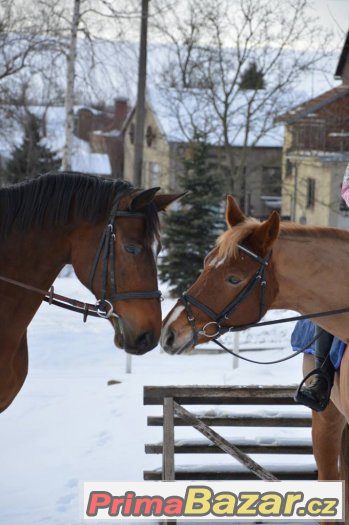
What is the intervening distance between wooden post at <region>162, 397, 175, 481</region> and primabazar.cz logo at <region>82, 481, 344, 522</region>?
806 mm

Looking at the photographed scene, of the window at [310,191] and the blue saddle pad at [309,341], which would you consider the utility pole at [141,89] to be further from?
the blue saddle pad at [309,341]

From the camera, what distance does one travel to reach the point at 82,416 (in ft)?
28.4

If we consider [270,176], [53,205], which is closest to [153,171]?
[270,176]

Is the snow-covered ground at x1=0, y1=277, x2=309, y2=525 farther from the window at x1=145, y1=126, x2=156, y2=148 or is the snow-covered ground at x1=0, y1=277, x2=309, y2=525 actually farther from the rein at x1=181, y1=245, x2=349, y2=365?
the window at x1=145, y1=126, x2=156, y2=148

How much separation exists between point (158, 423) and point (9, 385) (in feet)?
6.53

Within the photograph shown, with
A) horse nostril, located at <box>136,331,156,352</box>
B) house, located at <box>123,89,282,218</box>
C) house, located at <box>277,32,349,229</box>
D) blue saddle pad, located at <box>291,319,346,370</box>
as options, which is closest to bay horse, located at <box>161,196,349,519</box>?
horse nostril, located at <box>136,331,156,352</box>

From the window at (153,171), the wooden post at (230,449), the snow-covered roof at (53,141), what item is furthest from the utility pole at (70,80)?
the window at (153,171)

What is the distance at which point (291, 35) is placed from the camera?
2650cm

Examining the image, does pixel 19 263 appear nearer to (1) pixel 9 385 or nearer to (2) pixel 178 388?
(1) pixel 9 385

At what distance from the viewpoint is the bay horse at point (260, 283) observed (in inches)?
153

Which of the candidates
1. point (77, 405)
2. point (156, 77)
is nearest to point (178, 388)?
point (77, 405)

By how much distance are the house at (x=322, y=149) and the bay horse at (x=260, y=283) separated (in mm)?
18341

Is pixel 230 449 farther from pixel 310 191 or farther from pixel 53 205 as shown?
pixel 310 191

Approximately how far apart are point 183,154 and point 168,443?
2538 cm
